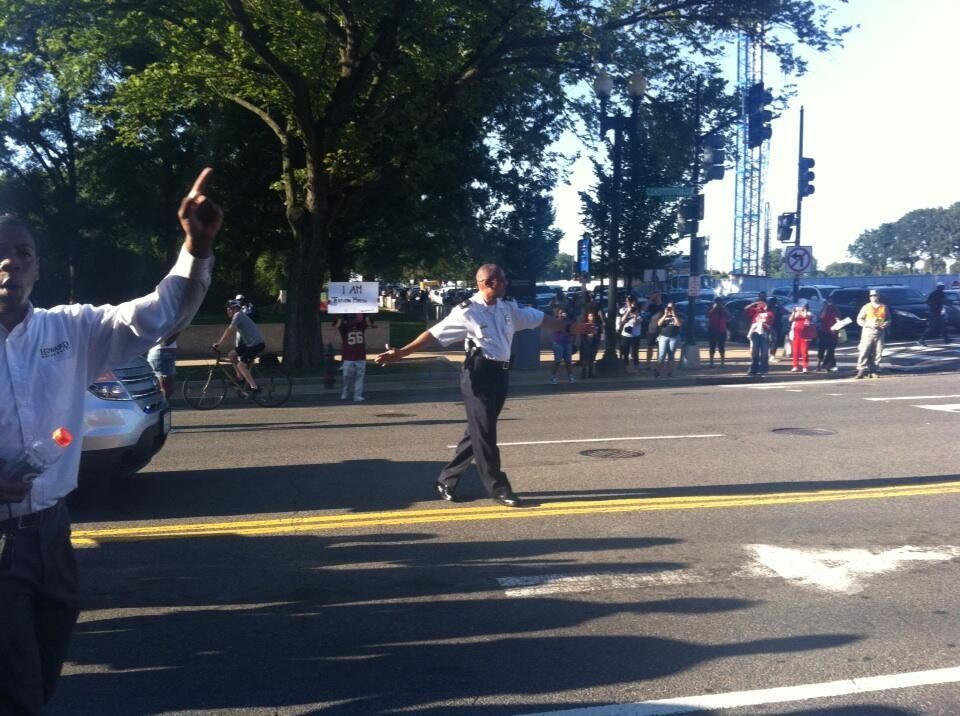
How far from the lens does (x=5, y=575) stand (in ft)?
9.92

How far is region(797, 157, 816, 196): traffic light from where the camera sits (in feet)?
81.4

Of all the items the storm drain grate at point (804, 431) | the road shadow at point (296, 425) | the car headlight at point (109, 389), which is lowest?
the road shadow at point (296, 425)

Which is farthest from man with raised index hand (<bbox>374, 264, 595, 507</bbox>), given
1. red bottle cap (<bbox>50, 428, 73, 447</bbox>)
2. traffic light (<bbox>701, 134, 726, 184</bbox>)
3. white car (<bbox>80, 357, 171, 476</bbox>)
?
traffic light (<bbox>701, 134, 726, 184</bbox>)

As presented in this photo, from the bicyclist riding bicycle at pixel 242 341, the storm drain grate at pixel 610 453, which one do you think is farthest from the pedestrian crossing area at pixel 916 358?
the bicyclist riding bicycle at pixel 242 341

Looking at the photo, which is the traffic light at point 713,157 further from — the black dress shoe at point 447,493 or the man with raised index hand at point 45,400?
the man with raised index hand at point 45,400

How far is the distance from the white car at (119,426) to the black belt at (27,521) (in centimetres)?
464

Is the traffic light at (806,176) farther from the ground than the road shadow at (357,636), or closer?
farther from the ground

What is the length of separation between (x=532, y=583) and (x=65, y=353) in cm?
364

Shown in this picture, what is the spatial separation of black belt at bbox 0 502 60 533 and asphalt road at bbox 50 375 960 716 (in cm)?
162

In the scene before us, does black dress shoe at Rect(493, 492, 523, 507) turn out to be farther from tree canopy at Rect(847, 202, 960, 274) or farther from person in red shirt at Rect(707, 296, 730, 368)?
tree canopy at Rect(847, 202, 960, 274)

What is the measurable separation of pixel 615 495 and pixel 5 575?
6.15 metres

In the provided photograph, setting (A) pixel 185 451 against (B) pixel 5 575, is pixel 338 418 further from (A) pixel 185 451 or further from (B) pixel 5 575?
(B) pixel 5 575

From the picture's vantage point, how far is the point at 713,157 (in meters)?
21.2

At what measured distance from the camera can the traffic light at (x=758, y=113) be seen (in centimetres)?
2012
